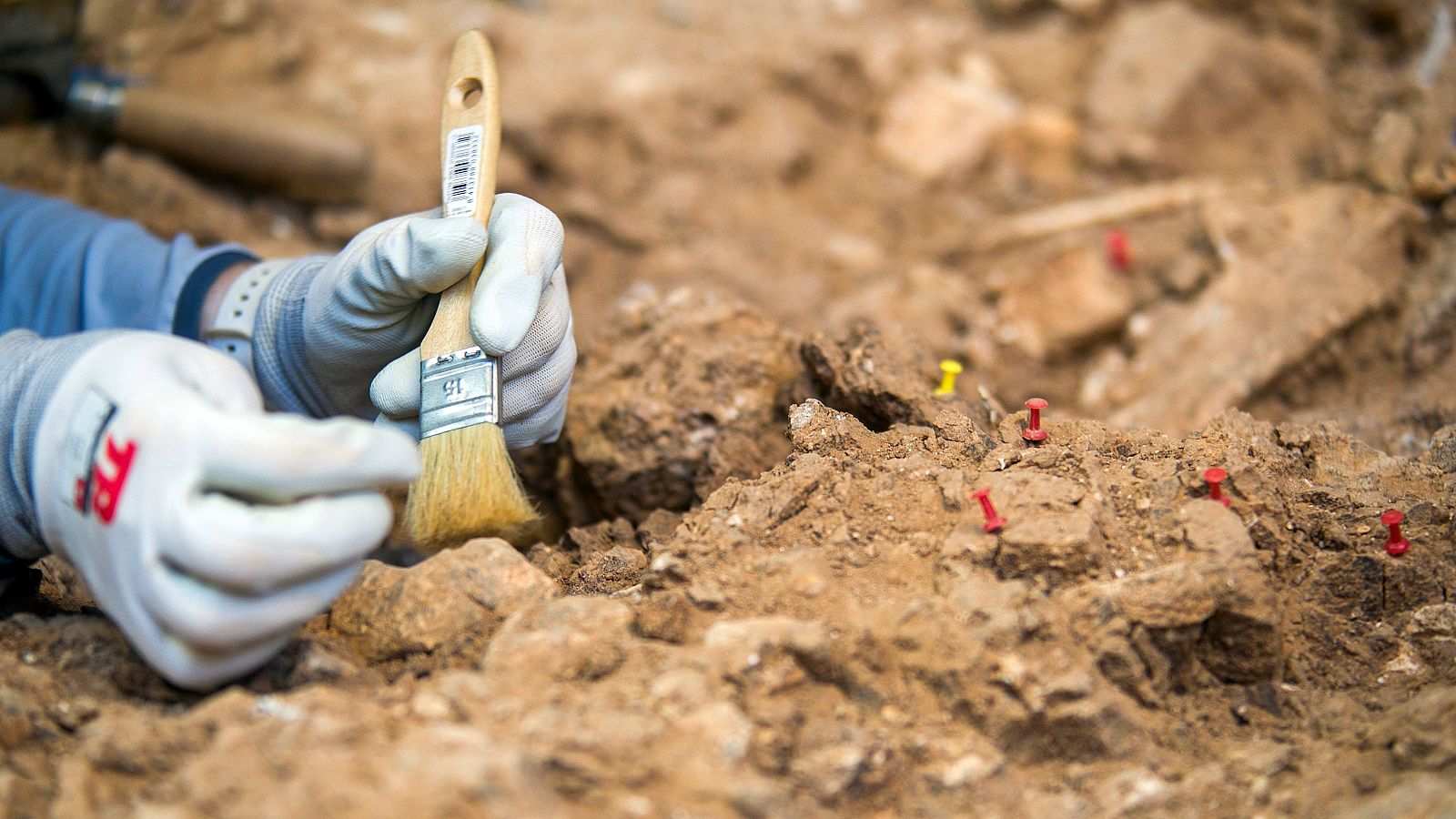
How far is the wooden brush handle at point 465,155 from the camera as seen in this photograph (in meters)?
2.13

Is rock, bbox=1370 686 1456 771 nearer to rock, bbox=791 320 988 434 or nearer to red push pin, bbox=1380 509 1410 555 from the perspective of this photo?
red push pin, bbox=1380 509 1410 555

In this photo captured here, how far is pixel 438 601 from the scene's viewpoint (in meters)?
1.86

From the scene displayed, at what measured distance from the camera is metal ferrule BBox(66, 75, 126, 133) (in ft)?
12.5

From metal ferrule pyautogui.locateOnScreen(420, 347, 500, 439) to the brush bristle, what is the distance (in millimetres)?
22

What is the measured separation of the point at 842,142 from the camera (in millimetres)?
4898

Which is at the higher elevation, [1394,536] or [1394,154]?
[1394,154]

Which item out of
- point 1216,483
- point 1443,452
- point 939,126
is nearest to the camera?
point 1216,483

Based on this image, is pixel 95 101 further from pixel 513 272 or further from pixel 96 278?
pixel 513 272

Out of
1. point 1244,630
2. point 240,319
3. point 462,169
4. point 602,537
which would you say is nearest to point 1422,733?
point 1244,630

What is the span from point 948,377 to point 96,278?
6.67 ft

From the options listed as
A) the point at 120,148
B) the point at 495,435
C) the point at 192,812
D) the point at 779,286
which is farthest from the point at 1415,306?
the point at 120,148

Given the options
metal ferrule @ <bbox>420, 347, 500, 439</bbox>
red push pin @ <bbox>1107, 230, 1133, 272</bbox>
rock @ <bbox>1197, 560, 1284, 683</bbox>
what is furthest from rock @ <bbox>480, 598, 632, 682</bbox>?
red push pin @ <bbox>1107, 230, 1133, 272</bbox>

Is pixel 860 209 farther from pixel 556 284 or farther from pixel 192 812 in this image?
pixel 192 812

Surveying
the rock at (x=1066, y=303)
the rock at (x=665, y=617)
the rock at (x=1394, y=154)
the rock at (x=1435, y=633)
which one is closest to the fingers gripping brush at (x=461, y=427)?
the rock at (x=665, y=617)
